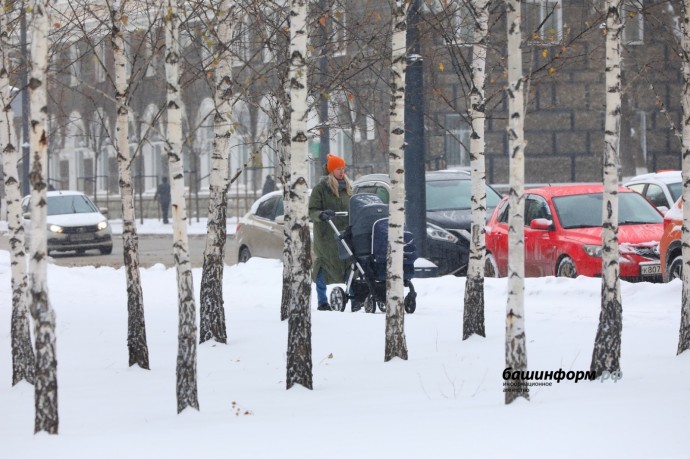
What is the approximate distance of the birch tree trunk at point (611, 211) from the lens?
9070 millimetres

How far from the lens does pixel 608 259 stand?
9.27 metres

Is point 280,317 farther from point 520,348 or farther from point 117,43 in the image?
point 520,348

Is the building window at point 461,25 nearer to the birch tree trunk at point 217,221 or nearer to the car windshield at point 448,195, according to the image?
the birch tree trunk at point 217,221

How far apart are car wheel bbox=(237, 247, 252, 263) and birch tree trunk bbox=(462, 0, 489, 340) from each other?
34.0 ft

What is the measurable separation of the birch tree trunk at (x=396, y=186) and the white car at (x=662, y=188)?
10.5 meters

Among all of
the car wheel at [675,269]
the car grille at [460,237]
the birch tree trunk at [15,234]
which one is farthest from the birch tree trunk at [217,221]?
the car grille at [460,237]

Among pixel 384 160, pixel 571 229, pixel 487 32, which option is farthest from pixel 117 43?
pixel 384 160

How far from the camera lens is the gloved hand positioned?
46.9 ft

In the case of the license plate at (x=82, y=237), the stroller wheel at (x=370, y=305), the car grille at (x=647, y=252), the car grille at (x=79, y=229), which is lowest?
the stroller wheel at (x=370, y=305)

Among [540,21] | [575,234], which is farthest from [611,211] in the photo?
[540,21]

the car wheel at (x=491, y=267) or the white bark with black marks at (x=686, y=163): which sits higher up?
the white bark with black marks at (x=686, y=163)

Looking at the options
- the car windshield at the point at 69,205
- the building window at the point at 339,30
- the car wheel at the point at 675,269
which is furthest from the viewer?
the car windshield at the point at 69,205

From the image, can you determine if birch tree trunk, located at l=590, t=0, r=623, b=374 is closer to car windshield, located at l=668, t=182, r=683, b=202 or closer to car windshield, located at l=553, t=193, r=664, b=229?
car windshield, located at l=553, t=193, r=664, b=229

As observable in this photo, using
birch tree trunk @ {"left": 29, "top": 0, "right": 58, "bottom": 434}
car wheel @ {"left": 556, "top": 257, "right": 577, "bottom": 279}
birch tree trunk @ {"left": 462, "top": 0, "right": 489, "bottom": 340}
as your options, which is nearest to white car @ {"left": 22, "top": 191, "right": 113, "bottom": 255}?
car wheel @ {"left": 556, "top": 257, "right": 577, "bottom": 279}
